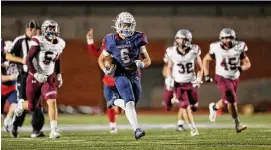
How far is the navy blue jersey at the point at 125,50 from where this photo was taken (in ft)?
13.1

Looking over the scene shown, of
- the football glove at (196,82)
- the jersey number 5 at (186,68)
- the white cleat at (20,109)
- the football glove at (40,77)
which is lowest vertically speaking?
the white cleat at (20,109)

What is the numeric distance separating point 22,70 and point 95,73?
2282 mm

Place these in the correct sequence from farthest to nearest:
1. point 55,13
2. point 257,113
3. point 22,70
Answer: point 257,113 < point 55,13 < point 22,70

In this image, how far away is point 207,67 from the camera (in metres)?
5.23

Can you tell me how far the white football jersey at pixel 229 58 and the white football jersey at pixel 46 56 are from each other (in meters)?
1.23

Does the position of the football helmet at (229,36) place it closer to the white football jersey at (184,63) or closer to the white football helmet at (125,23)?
the white football jersey at (184,63)

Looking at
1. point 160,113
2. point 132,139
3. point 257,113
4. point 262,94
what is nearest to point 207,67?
point 132,139

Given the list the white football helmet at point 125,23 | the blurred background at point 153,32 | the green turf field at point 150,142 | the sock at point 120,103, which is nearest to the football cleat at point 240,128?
the green turf field at point 150,142

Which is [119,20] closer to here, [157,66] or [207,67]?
[207,67]

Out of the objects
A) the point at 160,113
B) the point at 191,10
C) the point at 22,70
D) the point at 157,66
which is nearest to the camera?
the point at 22,70

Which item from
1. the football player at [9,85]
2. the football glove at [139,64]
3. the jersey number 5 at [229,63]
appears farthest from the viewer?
the football player at [9,85]

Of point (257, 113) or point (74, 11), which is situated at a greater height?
point (74, 11)

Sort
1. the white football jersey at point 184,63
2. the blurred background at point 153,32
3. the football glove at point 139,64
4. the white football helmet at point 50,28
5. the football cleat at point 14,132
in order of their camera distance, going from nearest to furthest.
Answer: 1. the football glove at point 139,64
2. the white football helmet at point 50,28
3. the football cleat at point 14,132
4. the white football jersey at point 184,63
5. the blurred background at point 153,32

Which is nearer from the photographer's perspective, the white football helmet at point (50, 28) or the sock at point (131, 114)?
the sock at point (131, 114)
